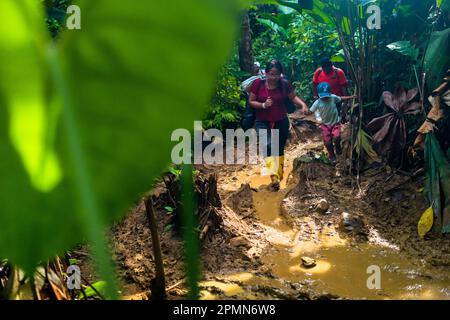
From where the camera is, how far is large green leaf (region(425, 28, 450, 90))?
8.05 feet

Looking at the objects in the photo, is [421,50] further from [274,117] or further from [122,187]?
[122,187]

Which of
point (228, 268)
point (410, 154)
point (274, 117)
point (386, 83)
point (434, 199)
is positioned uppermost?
point (386, 83)

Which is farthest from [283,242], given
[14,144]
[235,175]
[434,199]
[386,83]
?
[14,144]

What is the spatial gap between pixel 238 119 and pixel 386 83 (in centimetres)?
171

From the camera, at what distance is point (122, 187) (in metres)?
0.19

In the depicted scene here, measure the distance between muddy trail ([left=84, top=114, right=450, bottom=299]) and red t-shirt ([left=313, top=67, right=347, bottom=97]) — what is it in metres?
0.73

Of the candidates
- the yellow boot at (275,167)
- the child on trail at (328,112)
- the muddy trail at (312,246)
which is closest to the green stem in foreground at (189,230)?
the muddy trail at (312,246)

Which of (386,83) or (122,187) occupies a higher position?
(386,83)

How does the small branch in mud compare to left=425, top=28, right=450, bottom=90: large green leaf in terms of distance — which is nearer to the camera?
the small branch in mud

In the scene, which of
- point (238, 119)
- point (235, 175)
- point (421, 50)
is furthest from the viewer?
point (238, 119)
